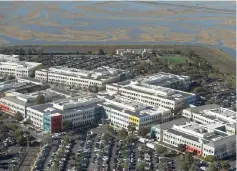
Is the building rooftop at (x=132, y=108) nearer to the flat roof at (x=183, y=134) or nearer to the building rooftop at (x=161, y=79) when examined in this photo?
the flat roof at (x=183, y=134)

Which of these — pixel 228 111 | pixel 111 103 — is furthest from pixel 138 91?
pixel 228 111

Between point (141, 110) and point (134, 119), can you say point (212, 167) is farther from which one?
point (141, 110)

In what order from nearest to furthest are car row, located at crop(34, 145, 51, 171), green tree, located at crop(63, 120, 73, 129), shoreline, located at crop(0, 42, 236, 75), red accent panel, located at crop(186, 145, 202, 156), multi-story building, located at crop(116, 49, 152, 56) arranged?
car row, located at crop(34, 145, 51, 171) → red accent panel, located at crop(186, 145, 202, 156) → green tree, located at crop(63, 120, 73, 129) → shoreline, located at crop(0, 42, 236, 75) → multi-story building, located at crop(116, 49, 152, 56)

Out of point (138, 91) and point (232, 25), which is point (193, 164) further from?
point (232, 25)

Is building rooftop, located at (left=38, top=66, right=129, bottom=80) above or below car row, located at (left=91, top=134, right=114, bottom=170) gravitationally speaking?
above

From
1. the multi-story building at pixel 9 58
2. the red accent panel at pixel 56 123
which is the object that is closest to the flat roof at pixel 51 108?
the red accent panel at pixel 56 123

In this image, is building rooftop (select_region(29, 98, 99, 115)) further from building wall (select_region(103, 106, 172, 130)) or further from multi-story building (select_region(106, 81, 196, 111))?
multi-story building (select_region(106, 81, 196, 111))

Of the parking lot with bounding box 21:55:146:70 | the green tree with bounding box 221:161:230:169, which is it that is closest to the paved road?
the green tree with bounding box 221:161:230:169
